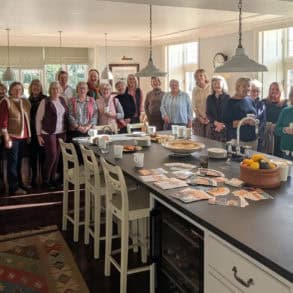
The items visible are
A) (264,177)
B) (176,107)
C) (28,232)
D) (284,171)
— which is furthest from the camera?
(176,107)

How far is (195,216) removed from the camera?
1990mm

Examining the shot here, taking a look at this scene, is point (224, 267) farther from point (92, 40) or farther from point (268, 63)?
point (92, 40)

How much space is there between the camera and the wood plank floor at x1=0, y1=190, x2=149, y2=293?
3.03 meters

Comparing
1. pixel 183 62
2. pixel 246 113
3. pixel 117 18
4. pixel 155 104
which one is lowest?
pixel 246 113

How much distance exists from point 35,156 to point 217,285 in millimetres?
4304

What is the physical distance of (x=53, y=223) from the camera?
14.2ft

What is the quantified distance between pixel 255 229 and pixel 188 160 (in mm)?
1518

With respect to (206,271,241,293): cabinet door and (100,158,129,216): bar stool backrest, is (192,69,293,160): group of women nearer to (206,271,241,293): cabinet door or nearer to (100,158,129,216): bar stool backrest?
(100,158,129,216): bar stool backrest

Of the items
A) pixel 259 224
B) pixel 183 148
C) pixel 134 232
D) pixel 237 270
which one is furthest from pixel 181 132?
pixel 237 270

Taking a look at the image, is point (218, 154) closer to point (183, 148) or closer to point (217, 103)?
point (183, 148)

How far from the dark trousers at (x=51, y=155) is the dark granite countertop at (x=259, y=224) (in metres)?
3.10

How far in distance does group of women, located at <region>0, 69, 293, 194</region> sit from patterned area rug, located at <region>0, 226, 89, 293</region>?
1.64 meters

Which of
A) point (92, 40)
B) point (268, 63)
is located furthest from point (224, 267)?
point (92, 40)

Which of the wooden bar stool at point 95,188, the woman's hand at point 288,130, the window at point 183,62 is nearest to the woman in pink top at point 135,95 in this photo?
the woman's hand at point 288,130
